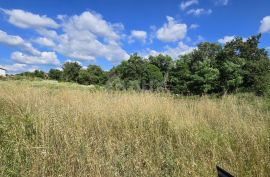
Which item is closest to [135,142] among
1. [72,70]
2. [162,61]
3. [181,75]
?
[181,75]

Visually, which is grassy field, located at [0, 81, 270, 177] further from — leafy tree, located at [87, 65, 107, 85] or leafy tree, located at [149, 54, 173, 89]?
leafy tree, located at [87, 65, 107, 85]

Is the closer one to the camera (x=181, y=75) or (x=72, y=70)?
(x=181, y=75)

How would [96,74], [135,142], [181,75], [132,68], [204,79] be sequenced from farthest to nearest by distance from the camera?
[96,74] < [132,68] < [181,75] < [204,79] < [135,142]

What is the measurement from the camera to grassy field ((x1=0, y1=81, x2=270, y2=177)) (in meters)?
3.06

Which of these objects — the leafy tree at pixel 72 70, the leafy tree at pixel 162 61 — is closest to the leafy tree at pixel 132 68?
the leafy tree at pixel 162 61

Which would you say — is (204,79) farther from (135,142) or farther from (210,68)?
(135,142)

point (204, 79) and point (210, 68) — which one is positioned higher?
point (210, 68)

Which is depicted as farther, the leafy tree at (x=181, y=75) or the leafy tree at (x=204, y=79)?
the leafy tree at (x=181, y=75)

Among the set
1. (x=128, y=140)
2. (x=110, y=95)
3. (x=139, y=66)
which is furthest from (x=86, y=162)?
(x=139, y=66)

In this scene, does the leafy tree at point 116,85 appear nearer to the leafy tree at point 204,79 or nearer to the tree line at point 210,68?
the tree line at point 210,68

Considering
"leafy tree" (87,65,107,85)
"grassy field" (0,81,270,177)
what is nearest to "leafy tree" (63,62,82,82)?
"leafy tree" (87,65,107,85)

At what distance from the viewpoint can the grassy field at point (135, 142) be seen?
10.0 feet

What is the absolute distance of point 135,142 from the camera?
409 centimetres

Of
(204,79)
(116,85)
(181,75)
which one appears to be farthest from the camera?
(181,75)
